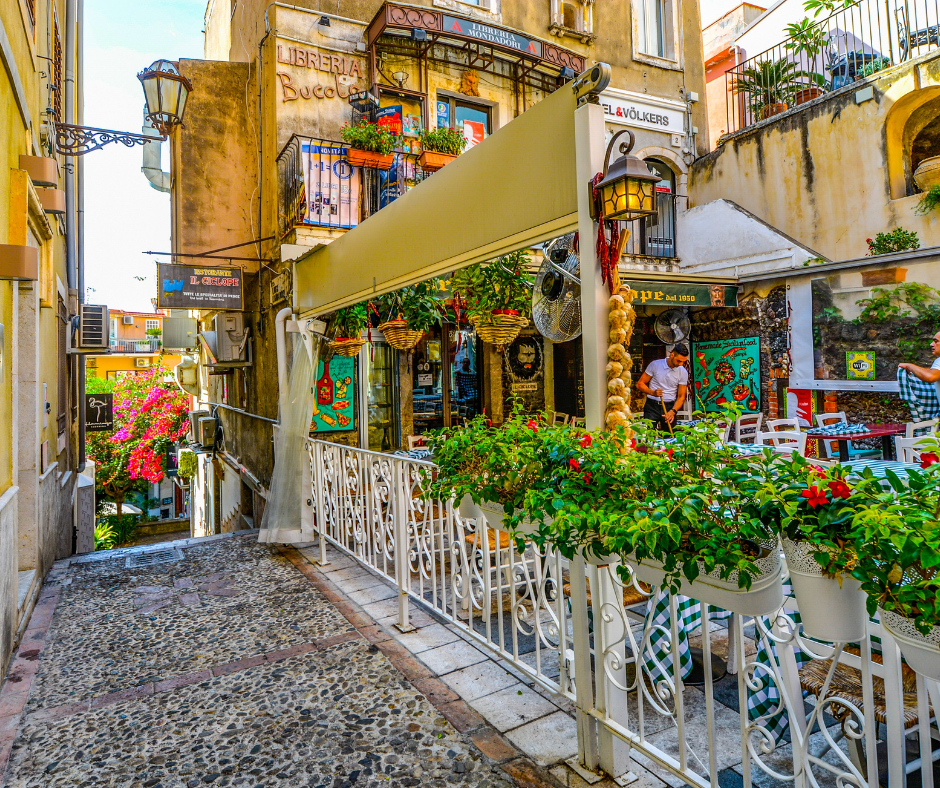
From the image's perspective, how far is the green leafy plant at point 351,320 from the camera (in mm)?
6609

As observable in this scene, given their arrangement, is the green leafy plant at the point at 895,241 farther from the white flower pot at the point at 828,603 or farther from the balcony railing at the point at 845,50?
the white flower pot at the point at 828,603

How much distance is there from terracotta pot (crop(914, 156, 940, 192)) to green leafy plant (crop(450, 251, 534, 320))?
770 cm

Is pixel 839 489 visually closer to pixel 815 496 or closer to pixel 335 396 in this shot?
pixel 815 496

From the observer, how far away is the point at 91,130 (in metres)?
5.54

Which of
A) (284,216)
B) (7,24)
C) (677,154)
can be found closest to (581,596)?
(7,24)

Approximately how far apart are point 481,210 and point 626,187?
123 centimetres

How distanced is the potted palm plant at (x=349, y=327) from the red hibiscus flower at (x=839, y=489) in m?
5.55

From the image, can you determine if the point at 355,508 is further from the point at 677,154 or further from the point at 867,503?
the point at 677,154

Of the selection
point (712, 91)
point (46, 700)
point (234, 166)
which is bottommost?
point (46, 700)

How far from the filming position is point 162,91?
18.1ft

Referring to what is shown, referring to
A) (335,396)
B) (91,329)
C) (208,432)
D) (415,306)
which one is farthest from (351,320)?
(208,432)

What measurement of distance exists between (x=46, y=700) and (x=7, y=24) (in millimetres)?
4432

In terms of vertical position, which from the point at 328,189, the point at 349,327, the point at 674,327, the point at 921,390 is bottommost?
the point at 921,390

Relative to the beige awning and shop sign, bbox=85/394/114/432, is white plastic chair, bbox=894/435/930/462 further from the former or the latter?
shop sign, bbox=85/394/114/432
